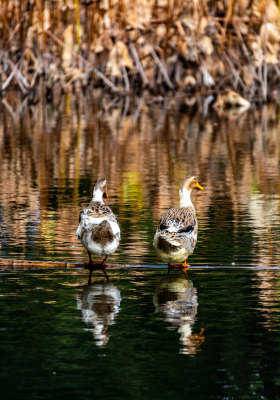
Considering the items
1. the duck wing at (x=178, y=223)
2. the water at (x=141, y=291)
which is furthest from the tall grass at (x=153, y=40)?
the duck wing at (x=178, y=223)

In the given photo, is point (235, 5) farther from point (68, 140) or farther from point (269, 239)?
point (269, 239)

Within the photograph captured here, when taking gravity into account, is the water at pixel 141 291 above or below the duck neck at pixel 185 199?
below

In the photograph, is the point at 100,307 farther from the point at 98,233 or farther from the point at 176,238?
the point at 176,238

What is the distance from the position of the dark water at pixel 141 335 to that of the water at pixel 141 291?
11 millimetres

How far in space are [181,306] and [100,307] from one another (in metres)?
0.62

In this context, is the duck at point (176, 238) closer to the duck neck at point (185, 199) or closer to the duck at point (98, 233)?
the duck at point (98, 233)

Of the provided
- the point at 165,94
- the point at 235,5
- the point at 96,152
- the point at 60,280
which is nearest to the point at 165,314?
the point at 60,280

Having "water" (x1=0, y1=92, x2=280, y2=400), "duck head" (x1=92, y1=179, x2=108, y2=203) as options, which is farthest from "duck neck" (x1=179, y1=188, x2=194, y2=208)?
"duck head" (x1=92, y1=179, x2=108, y2=203)

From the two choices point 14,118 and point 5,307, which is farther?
point 14,118

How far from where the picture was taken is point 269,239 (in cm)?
1111

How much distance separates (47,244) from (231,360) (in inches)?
171

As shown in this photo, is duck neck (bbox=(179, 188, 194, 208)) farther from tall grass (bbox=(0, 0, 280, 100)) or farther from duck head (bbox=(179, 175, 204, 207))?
tall grass (bbox=(0, 0, 280, 100))

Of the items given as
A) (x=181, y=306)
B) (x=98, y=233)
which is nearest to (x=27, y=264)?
(x=98, y=233)

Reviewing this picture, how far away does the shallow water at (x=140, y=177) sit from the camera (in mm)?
10742
